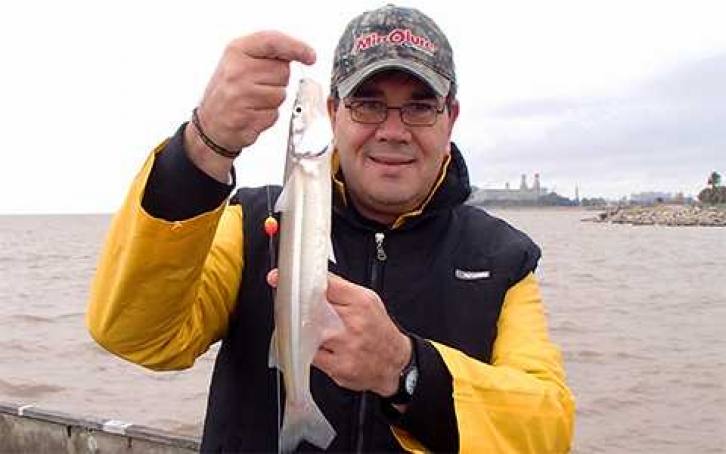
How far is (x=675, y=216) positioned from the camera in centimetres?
9231

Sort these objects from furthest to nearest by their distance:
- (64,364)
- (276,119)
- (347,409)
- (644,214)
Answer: (644,214) → (64,364) → (347,409) → (276,119)

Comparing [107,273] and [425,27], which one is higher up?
[425,27]

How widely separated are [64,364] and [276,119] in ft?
45.9

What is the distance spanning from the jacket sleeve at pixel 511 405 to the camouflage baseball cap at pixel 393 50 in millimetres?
1108

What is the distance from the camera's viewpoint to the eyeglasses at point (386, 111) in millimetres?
3158

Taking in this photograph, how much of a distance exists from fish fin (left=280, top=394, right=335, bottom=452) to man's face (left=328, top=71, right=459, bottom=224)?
1113 mm

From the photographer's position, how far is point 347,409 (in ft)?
10.2

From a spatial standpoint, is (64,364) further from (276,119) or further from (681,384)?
(276,119)

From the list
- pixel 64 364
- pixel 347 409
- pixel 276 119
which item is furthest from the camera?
pixel 64 364

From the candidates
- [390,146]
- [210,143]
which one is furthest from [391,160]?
[210,143]

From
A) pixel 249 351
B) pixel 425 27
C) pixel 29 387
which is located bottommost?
pixel 29 387

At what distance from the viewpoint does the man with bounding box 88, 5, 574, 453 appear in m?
2.44

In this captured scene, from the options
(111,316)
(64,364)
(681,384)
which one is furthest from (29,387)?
(111,316)

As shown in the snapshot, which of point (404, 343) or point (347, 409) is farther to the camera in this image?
point (347, 409)
